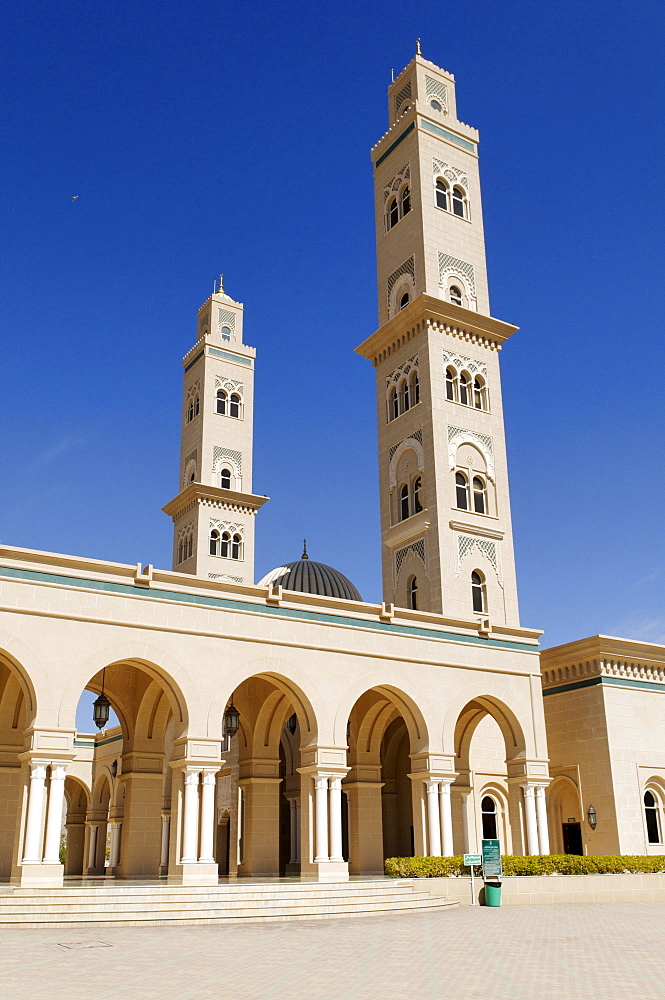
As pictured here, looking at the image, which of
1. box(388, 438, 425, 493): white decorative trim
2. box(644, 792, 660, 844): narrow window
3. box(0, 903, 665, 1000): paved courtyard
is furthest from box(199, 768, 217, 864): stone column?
box(644, 792, 660, 844): narrow window

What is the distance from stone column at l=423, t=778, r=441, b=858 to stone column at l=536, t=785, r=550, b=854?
3.68 meters

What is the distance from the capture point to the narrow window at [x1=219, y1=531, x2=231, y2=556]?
44.2 metres

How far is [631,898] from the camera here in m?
23.8

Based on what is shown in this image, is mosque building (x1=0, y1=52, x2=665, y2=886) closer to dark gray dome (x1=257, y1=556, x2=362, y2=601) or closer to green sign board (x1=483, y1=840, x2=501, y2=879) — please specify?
dark gray dome (x1=257, y1=556, x2=362, y2=601)

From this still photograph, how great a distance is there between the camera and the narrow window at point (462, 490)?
30969 mm

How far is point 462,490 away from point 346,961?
20727 millimetres

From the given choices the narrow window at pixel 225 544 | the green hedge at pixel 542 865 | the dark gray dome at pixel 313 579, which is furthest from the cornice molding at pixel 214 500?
the green hedge at pixel 542 865

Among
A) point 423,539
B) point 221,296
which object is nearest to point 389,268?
point 423,539

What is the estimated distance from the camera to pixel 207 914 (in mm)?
17047

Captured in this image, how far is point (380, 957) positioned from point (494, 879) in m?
9.05

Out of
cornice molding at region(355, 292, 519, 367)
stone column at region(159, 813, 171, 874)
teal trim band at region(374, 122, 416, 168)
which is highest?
teal trim band at region(374, 122, 416, 168)

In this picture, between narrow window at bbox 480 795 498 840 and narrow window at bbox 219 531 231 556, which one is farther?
narrow window at bbox 219 531 231 556

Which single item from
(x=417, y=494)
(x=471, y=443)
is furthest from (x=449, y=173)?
(x=417, y=494)

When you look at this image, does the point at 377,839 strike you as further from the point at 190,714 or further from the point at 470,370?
the point at 470,370
